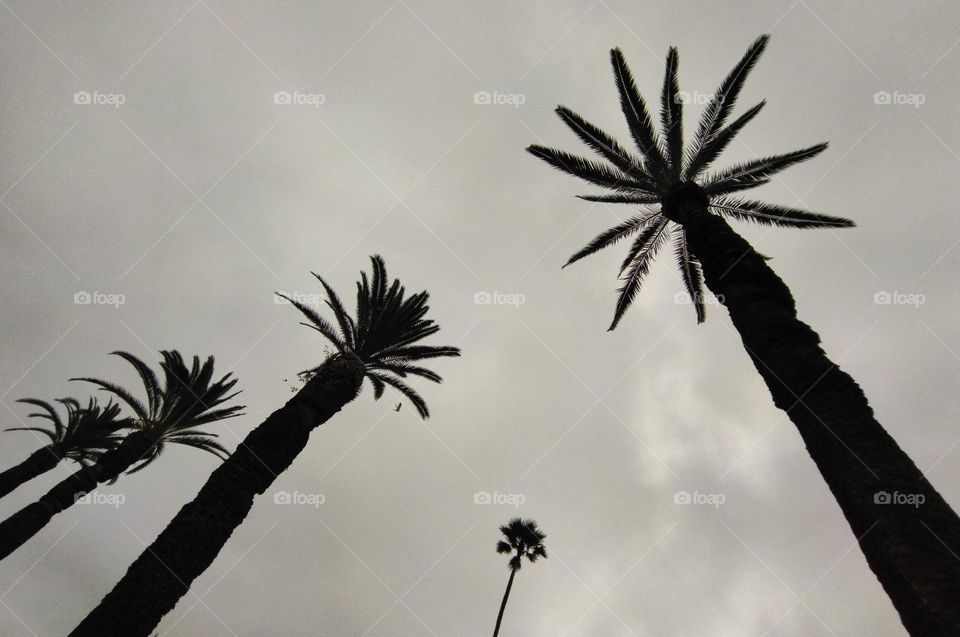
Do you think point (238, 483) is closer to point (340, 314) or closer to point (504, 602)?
point (340, 314)

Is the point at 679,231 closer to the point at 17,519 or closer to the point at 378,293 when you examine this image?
the point at 378,293

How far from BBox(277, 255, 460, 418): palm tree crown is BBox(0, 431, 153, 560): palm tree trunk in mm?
6367

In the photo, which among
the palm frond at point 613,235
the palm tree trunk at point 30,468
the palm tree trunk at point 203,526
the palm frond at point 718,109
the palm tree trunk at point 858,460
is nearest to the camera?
the palm tree trunk at point 858,460

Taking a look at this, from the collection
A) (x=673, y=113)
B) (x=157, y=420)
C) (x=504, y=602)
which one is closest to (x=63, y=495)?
(x=157, y=420)

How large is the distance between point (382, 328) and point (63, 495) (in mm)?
10210

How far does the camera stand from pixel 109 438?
18.3 metres

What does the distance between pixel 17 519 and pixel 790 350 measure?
1790cm

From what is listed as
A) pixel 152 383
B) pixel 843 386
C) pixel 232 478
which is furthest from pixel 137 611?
pixel 152 383

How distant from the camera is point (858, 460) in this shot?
364 centimetres

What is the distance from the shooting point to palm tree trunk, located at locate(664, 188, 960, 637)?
9.36ft

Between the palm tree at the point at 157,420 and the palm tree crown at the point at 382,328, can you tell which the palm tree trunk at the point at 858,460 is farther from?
the palm tree at the point at 157,420

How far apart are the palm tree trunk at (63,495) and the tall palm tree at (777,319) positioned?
46.5 ft

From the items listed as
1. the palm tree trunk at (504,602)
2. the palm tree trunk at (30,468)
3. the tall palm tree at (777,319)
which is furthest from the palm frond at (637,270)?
the palm tree trunk at (30,468)

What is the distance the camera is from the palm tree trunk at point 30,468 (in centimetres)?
1408
